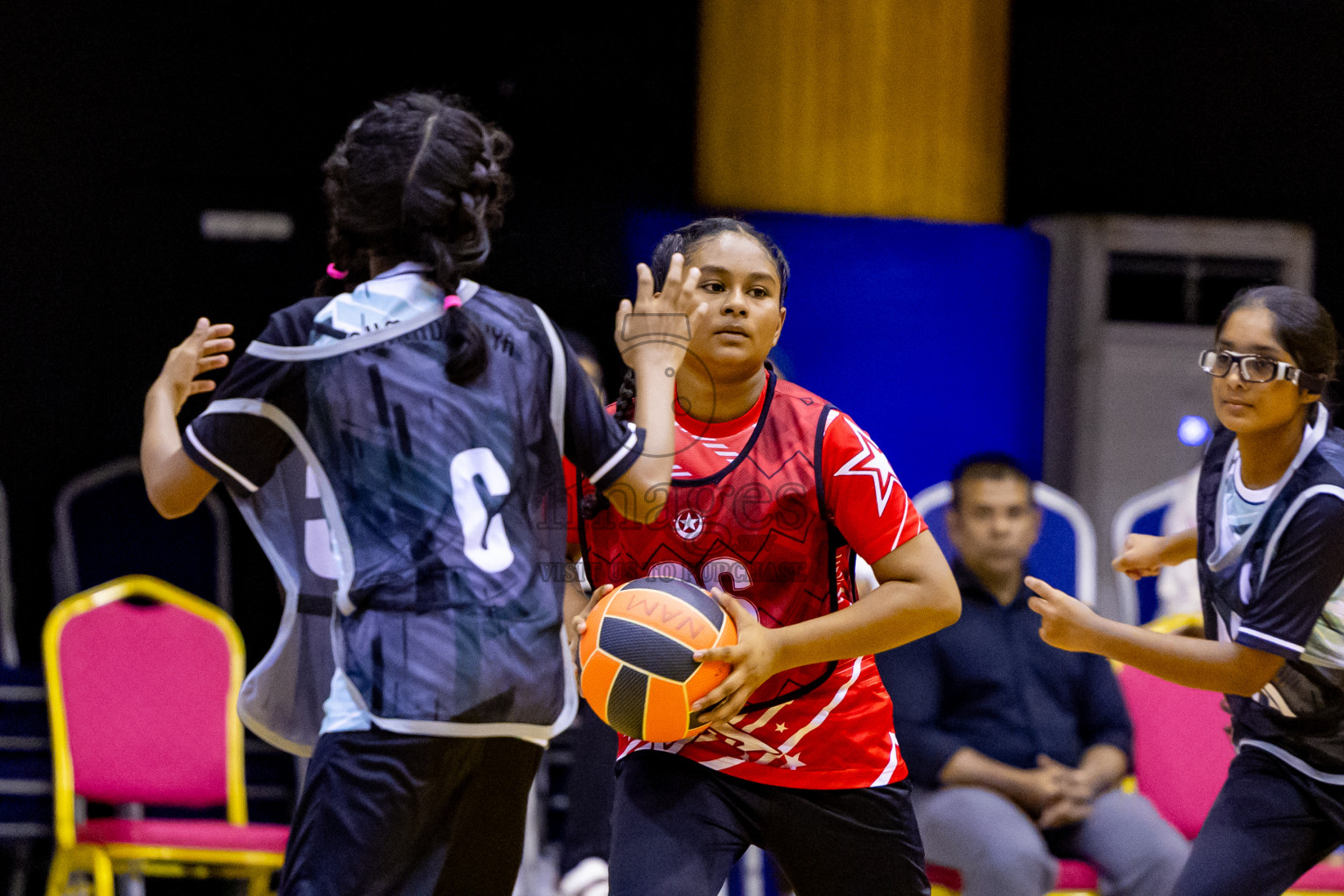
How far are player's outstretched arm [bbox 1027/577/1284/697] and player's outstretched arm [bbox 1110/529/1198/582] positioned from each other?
0.35 meters

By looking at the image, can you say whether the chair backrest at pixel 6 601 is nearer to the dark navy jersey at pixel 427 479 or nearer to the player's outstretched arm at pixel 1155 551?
the dark navy jersey at pixel 427 479

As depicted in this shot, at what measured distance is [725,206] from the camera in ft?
17.2

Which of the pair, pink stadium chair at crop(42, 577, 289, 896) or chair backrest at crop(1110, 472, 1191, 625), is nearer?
pink stadium chair at crop(42, 577, 289, 896)

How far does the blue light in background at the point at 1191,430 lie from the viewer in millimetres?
5895

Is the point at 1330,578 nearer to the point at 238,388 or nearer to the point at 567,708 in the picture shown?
the point at 567,708

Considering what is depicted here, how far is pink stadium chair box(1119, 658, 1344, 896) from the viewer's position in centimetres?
404

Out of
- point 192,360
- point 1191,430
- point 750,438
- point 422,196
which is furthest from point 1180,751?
point 192,360

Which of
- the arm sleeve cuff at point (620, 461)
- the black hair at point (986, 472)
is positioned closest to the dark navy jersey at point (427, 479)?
the arm sleeve cuff at point (620, 461)

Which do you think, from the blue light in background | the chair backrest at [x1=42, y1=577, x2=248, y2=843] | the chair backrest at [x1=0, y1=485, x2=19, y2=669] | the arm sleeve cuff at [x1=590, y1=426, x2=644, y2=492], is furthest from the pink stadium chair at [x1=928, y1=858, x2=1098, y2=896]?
the chair backrest at [x1=0, y1=485, x2=19, y2=669]

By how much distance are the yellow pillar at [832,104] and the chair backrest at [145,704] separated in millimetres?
2572

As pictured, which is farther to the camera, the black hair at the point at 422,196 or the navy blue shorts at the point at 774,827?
the navy blue shorts at the point at 774,827

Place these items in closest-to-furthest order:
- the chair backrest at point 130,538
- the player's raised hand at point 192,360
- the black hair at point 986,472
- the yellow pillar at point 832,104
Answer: the player's raised hand at point 192,360
the black hair at point 986,472
the chair backrest at point 130,538
the yellow pillar at point 832,104

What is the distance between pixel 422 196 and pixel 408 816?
0.93 metres

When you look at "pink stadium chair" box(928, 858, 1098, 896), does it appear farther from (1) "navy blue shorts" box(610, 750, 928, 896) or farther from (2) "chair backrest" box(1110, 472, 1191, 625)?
(2) "chair backrest" box(1110, 472, 1191, 625)
